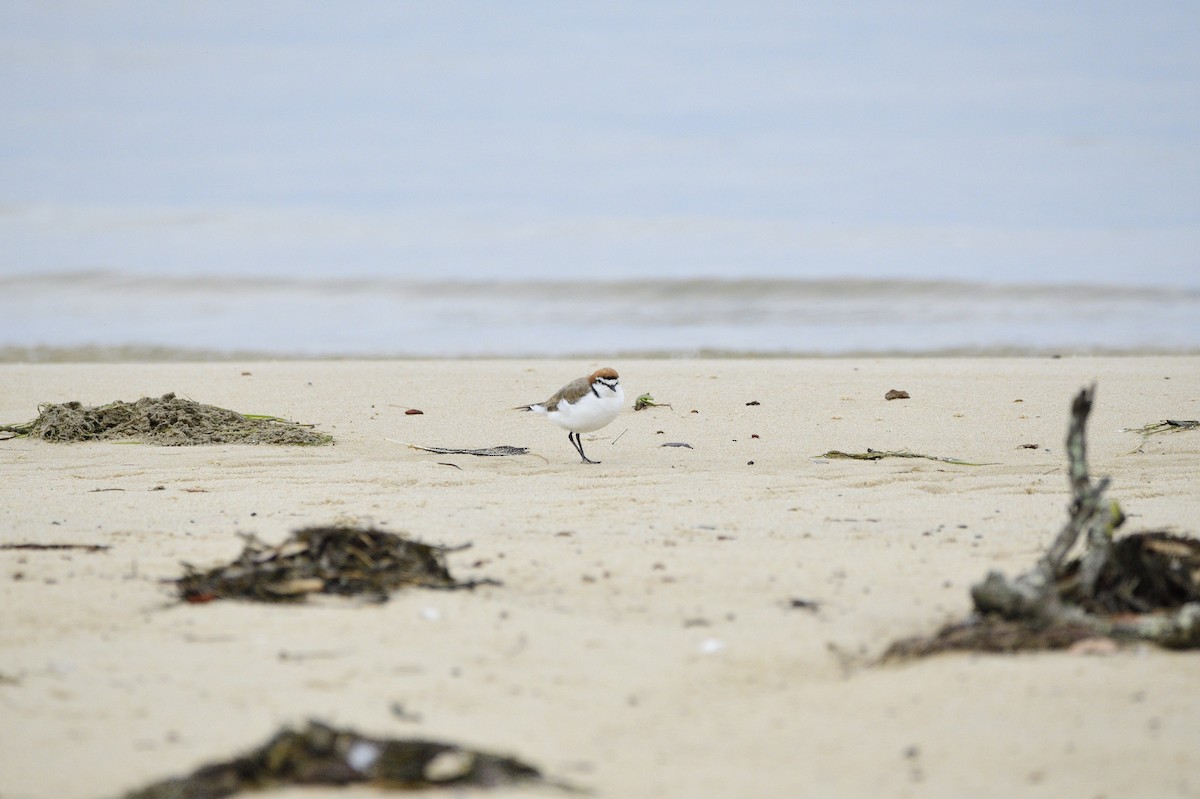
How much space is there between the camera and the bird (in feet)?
26.8

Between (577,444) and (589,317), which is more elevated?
(589,317)

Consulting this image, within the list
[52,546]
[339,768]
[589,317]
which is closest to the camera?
[339,768]

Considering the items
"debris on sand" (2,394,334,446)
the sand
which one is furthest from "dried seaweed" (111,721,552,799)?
"debris on sand" (2,394,334,446)

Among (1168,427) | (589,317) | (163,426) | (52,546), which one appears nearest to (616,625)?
(52,546)

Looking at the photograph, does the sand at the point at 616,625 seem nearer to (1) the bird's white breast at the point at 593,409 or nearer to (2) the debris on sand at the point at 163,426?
(2) the debris on sand at the point at 163,426

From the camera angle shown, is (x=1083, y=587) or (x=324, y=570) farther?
(x=324, y=570)

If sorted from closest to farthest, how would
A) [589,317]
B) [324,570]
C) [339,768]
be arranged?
[339,768]
[324,570]
[589,317]

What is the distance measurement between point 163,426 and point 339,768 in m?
5.92

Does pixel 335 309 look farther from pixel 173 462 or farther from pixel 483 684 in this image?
pixel 483 684

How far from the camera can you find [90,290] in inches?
987

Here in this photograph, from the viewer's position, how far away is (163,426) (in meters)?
8.41

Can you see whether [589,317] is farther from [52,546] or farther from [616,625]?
[616,625]

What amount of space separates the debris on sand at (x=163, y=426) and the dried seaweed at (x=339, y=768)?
5.37m

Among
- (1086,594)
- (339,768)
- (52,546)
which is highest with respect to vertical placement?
(1086,594)
